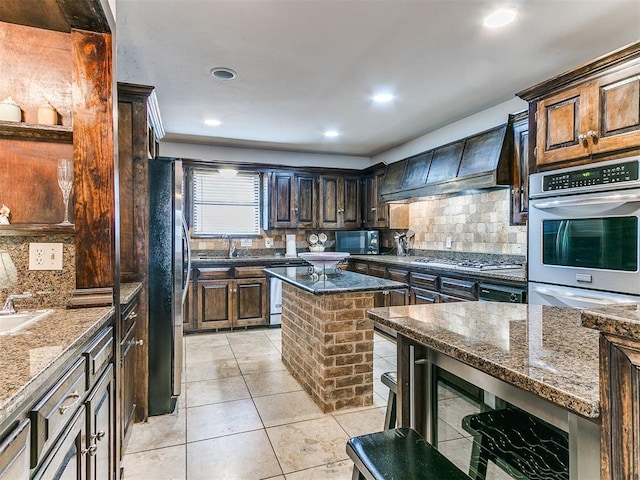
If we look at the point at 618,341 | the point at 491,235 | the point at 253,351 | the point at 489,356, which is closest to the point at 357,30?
the point at 489,356

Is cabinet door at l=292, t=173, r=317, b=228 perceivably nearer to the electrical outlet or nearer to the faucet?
the electrical outlet

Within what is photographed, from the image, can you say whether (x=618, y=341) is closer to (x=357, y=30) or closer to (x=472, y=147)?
(x=357, y=30)

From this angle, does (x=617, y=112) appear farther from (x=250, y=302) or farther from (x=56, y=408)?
(x=250, y=302)

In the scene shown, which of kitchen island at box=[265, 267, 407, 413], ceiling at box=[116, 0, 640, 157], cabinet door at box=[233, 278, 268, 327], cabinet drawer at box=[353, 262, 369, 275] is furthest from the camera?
cabinet drawer at box=[353, 262, 369, 275]

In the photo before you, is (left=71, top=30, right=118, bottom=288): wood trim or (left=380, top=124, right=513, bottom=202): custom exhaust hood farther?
(left=380, top=124, right=513, bottom=202): custom exhaust hood

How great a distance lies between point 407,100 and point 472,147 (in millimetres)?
838

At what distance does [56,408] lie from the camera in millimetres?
980

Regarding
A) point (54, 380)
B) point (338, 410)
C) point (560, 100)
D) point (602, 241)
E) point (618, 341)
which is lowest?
point (338, 410)

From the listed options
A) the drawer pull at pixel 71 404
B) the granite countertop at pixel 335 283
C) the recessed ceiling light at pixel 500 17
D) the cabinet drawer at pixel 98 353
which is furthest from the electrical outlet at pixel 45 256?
the recessed ceiling light at pixel 500 17

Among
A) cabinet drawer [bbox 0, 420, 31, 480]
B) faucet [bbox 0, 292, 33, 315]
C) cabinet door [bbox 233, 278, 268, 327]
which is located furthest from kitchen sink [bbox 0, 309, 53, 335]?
cabinet door [bbox 233, 278, 268, 327]

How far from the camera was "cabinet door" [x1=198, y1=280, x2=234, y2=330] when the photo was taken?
15.2 feet

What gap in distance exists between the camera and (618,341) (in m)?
0.57

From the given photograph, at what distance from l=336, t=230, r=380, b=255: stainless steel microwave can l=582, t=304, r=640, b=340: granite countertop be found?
4.99m

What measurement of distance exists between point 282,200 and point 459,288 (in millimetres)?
2968
